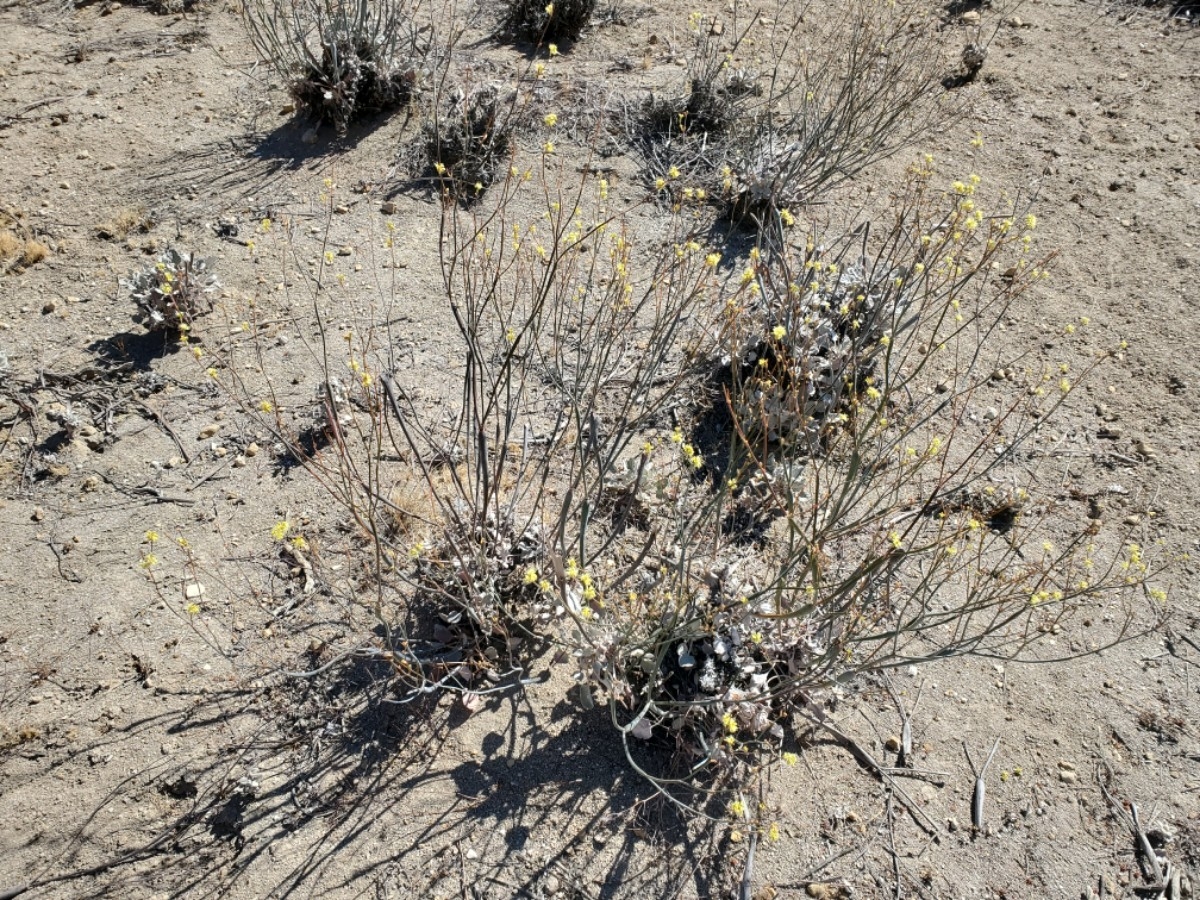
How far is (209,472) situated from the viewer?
3.29 m

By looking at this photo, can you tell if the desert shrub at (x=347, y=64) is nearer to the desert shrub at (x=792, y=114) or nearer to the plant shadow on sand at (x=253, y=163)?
the plant shadow on sand at (x=253, y=163)

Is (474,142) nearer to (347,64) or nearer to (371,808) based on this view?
(347,64)

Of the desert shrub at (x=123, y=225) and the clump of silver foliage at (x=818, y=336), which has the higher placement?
the desert shrub at (x=123, y=225)

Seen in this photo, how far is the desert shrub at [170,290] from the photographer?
144 inches

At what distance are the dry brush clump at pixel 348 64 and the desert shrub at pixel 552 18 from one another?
727mm

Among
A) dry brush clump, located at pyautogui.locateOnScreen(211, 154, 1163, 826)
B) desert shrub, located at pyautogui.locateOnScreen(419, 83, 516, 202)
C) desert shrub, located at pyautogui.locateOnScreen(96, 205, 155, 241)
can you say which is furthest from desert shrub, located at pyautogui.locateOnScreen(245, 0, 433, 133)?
desert shrub, located at pyautogui.locateOnScreen(96, 205, 155, 241)

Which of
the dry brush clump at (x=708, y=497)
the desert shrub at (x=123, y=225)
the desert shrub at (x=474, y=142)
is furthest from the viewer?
the desert shrub at (x=474, y=142)

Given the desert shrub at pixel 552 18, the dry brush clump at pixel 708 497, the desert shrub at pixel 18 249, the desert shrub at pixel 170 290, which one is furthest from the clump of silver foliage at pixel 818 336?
the desert shrub at pixel 18 249

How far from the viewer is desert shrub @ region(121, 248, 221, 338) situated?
3664mm

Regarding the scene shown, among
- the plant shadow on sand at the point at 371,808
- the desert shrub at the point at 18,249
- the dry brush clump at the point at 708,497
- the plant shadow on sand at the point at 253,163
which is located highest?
the plant shadow on sand at the point at 253,163

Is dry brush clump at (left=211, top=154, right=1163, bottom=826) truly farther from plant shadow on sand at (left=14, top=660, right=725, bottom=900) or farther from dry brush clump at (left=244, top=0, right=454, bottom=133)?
dry brush clump at (left=244, top=0, right=454, bottom=133)

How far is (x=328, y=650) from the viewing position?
2826 mm

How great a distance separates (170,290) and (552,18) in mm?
3101

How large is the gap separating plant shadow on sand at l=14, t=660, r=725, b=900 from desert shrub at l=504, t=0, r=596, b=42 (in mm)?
4300
